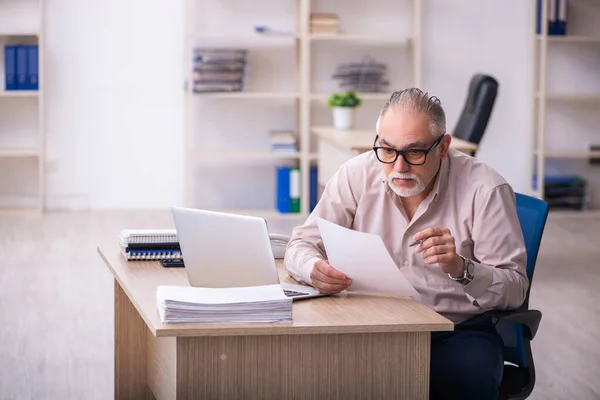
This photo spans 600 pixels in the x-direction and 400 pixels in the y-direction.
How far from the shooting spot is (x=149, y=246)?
270 cm

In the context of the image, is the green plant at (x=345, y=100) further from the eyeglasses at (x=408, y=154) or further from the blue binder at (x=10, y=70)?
the eyeglasses at (x=408, y=154)

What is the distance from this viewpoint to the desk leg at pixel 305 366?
2.03 meters

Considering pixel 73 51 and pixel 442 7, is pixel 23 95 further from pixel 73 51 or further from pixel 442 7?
pixel 442 7

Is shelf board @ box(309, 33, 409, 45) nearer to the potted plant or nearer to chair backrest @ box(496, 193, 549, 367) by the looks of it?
the potted plant

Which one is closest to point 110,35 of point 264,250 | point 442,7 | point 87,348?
point 442,7

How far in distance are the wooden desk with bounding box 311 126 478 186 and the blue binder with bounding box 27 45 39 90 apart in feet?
6.67

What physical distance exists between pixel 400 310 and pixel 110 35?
5.84 m

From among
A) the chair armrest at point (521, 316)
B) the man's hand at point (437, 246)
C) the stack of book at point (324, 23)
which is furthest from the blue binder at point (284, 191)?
the man's hand at point (437, 246)

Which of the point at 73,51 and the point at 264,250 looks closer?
the point at 264,250

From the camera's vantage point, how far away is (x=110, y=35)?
760 centimetres

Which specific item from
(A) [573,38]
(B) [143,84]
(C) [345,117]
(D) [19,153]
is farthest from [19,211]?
(A) [573,38]

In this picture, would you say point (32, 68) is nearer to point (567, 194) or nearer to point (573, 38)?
point (573, 38)

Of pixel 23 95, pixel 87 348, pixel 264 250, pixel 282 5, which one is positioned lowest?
pixel 87 348

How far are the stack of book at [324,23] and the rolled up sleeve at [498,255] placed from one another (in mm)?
5018
